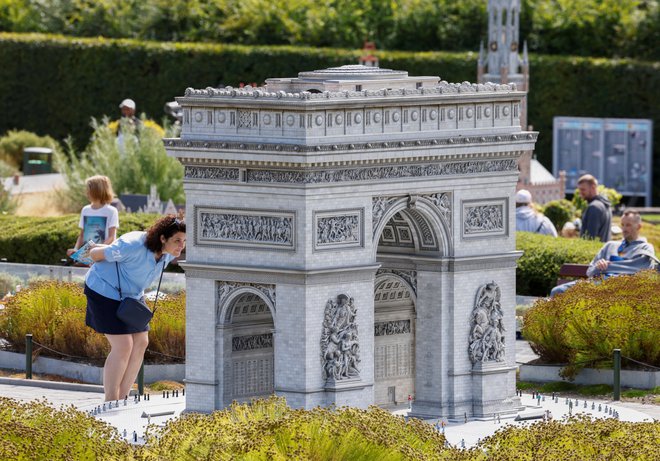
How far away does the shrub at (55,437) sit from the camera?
57.7 ft

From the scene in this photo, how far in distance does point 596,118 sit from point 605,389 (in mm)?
24609

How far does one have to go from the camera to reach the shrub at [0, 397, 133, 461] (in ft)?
57.7

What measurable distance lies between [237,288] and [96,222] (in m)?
4.09

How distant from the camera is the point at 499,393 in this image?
21.9m

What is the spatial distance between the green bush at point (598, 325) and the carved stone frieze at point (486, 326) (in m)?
2.91

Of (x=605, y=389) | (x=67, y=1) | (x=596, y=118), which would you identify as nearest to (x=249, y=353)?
(x=605, y=389)

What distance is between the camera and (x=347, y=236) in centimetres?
2075

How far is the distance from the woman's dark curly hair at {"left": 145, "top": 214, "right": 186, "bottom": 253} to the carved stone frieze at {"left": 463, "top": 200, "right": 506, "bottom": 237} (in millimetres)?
2660

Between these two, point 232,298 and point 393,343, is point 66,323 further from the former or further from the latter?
point 232,298

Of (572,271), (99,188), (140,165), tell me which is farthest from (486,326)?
(140,165)

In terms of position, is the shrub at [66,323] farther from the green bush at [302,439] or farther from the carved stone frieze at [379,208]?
the green bush at [302,439]

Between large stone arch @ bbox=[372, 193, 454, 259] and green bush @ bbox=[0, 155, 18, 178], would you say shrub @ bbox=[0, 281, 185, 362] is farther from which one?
green bush @ bbox=[0, 155, 18, 178]

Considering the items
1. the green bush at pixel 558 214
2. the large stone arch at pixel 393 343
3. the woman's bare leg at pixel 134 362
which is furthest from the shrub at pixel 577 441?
the green bush at pixel 558 214

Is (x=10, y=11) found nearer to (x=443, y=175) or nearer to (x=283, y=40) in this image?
(x=283, y=40)
